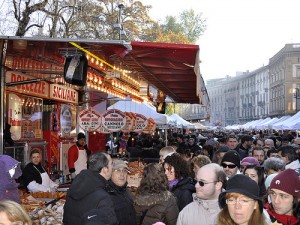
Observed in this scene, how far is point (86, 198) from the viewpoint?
488cm

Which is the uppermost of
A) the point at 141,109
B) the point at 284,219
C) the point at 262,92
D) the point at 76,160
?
the point at 262,92

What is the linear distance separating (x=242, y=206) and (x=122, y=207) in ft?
7.00

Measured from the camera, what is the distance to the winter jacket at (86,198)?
4.78 m

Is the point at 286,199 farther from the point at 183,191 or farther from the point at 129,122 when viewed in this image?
the point at 129,122

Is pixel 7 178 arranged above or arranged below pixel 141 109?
below

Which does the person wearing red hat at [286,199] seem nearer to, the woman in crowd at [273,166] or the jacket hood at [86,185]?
the jacket hood at [86,185]

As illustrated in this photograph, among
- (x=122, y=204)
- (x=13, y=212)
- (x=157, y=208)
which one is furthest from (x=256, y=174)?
(x=13, y=212)

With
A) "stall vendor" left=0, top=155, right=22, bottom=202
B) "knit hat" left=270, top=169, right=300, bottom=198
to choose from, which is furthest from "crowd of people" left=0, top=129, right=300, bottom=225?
"stall vendor" left=0, top=155, right=22, bottom=202

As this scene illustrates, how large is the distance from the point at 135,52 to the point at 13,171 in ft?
13.1

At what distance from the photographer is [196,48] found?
766 cm

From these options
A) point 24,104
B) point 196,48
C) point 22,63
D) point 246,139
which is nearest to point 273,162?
point 196,48

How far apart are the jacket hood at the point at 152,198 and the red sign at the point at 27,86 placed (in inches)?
269

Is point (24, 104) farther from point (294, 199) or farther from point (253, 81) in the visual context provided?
point (253, 81)

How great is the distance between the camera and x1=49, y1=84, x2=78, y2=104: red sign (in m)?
15.2
